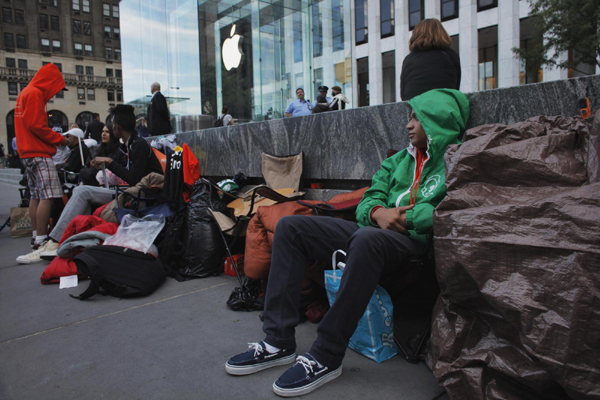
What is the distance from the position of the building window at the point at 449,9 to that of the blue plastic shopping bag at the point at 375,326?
21373 mm

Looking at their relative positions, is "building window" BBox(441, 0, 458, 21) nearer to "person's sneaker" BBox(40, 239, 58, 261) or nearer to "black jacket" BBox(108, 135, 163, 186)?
"black jacket" BBox(108, 135, 163, 186)

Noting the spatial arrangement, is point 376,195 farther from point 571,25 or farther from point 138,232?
point 571,25

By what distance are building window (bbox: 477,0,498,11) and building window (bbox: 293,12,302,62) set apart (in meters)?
10.5

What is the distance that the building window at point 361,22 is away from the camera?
23.7m

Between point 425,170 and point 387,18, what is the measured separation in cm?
2290

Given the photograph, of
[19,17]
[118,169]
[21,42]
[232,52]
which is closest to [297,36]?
[232,52]

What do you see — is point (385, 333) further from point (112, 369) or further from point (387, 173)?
point (112, 369)

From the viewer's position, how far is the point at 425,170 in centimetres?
240

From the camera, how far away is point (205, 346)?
2521 millimetres

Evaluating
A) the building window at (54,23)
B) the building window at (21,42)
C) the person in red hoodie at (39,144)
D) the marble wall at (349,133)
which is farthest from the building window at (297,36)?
the building window at (54,23)

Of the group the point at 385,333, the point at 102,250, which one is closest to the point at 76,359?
the point at 102,250

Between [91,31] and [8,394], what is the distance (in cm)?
7374

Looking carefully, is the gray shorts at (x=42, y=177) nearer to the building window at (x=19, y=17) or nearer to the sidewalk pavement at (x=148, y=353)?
the sidewalk pavement at (x=148, y=353)

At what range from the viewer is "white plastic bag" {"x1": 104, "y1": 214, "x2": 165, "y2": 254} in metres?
3.99
